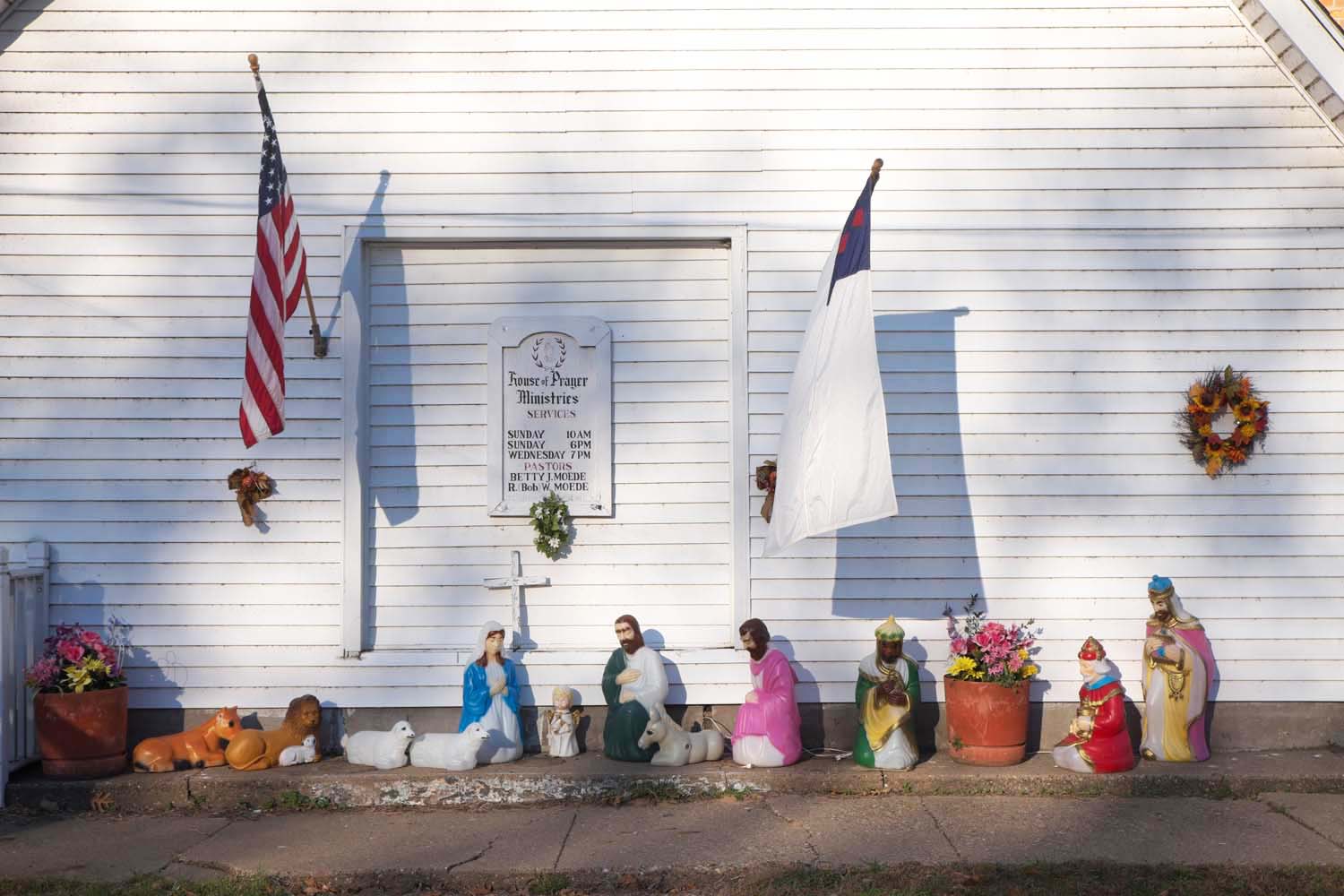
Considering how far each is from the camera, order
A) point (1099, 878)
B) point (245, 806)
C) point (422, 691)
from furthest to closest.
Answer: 1. point (422, 691)
2. point (245, 806)
3. point (1099, 878)

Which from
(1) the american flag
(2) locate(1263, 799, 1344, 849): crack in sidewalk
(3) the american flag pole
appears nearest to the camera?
(2) locate(1263, 799, 1344, 849): crack in sidewalk

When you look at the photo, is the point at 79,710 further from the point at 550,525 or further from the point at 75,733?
the point at 550,525

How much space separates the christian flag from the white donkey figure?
1271 millimetres

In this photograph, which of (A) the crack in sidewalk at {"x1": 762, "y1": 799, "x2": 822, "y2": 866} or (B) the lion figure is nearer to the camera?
(A) the crack in sidewalk at {"x1": 762, "y1": 799, "x2": 822, "y2": 866}

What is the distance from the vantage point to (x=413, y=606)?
27.6ft

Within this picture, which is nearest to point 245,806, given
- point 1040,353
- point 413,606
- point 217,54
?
point 413,606

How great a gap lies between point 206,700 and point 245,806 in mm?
1013

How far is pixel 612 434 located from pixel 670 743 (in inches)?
79.2

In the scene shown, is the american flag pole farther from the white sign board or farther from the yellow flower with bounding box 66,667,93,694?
the yellow flower with bounding box 66,667,93,694

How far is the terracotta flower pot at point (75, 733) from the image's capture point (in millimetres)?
7598

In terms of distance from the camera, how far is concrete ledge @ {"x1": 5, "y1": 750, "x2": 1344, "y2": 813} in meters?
7.46

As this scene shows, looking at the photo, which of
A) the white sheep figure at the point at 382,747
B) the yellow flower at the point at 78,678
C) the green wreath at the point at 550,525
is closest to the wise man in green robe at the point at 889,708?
the green wreath at the point at 550,525

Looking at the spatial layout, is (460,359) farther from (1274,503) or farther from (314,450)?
(1274,503)

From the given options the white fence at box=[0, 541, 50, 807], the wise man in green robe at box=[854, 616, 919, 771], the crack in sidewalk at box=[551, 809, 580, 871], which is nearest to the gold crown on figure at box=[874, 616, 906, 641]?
the wise man in green robe at box=[854, 616, 919, 771]
